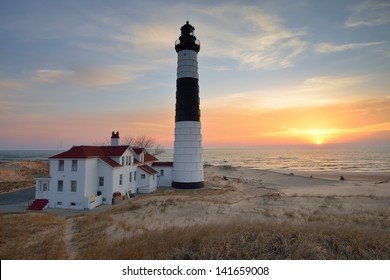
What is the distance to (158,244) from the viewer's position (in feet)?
23.8

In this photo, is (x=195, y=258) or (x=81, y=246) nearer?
(x=195, y=258)

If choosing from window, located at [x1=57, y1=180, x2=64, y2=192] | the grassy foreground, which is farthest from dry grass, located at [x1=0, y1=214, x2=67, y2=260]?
window, located at [x1=57, y1=180, x2=64, y2=192]

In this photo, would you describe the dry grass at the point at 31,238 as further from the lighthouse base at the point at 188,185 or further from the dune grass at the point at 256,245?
the lighthouse base at the point at 188,185

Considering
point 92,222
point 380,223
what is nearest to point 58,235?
point 92,222

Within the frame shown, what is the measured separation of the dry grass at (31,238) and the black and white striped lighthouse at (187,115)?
14.0 m

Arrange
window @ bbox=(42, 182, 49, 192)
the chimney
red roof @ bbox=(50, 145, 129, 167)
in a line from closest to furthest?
red roof @ bbox=(50, 145, 129, 167)
window @ bbox=(42, 182, 49, 192)
the chimney

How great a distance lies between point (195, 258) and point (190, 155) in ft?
65.7

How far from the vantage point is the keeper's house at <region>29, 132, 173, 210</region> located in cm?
1962

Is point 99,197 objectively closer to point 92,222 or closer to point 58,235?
point 92,222

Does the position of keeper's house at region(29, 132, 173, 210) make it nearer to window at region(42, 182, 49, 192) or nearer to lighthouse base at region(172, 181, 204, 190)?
window at region(42, 182, 49, 192)

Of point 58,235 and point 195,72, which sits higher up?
point 195,72

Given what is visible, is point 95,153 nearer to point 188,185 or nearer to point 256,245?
point 188,185

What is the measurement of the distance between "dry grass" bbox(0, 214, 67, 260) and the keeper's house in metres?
4.30

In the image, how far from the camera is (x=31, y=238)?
1094cm
